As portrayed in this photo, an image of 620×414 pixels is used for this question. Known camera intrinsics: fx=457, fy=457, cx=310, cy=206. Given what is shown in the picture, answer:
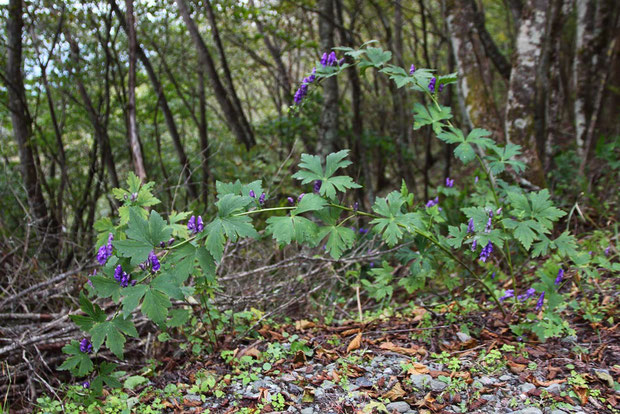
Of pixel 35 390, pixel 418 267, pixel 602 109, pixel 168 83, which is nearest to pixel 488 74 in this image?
pixel 602 109

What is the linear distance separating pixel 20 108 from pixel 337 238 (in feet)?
16.4

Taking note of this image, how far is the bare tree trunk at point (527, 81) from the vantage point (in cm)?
446

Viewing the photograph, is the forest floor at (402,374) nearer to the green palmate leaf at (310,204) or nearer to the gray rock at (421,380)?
the gray rock at (421,380)

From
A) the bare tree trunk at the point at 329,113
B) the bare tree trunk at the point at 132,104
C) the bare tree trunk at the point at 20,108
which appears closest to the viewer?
the bare tree trunk at the point at 132,104

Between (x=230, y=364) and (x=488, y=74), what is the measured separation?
395 centimetres

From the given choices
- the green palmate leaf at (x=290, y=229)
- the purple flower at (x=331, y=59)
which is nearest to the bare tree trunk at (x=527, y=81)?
the purple flower at (x=331, y=59)

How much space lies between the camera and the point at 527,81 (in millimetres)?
4504

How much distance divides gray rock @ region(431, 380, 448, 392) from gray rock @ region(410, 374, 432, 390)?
25 mm

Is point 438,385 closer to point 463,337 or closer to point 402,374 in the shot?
point 402,374

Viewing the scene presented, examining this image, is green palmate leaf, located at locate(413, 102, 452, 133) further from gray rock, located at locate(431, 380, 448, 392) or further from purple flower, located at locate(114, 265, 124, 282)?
purple flower, located at locate(114, 265, 124, 282)

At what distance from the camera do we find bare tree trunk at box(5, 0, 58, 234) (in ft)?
16.5

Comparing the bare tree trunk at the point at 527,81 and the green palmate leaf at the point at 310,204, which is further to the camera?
the bare tree trunk at the point at 527,81

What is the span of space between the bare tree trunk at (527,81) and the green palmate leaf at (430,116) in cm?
220

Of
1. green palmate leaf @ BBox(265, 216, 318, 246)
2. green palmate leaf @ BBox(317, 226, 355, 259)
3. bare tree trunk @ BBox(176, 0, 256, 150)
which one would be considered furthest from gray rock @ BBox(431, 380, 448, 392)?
bare tree trunk @ BBox(176, 0, 256, 150)
